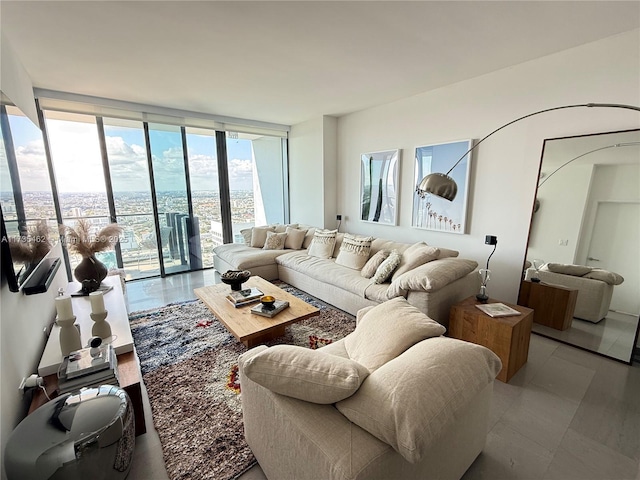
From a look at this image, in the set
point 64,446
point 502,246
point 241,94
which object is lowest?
point 64,446

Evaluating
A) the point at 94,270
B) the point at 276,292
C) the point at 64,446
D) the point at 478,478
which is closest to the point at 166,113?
the point at 94,270

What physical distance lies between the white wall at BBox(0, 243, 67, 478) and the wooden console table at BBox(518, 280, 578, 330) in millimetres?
3812

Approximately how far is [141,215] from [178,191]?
0.65 m

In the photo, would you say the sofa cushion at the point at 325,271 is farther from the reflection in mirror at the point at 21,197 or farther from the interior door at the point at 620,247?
the reflection in mirror at the point at 21,197

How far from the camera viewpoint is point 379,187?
170 inches

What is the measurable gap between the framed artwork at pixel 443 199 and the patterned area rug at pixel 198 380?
5.55 feet

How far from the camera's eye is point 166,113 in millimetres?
4215

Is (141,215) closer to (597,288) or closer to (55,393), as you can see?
(55,393)

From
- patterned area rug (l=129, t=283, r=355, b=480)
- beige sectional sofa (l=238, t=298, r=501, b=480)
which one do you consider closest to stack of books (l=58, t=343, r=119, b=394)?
patterned area rug (l=129, t=283, r=355, b=480)

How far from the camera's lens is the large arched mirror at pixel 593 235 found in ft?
7.43

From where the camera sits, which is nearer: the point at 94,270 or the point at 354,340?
the point at 354,340

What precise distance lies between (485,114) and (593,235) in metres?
1.58

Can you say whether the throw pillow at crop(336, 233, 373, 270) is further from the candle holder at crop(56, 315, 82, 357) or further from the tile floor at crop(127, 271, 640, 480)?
the candle holder at crop(56, 315, 82, 357)

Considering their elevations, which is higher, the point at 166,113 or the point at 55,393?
the point at 166,113
